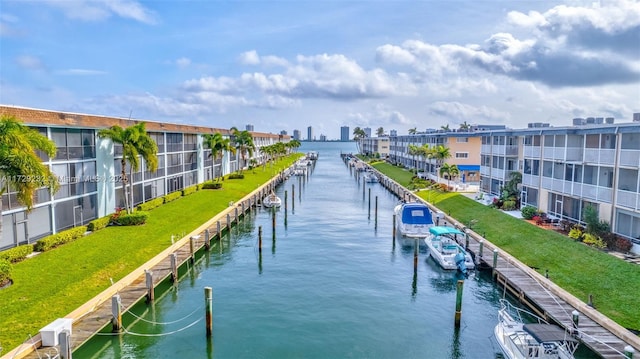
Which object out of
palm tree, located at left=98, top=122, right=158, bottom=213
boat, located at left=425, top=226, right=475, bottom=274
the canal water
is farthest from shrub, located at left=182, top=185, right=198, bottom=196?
boat, located at left=425, top=226, right=475, bottom=274

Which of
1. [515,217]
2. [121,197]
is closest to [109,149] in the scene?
[121,197]

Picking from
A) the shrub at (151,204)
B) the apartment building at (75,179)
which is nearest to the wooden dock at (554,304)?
the apartment building at (75,179)

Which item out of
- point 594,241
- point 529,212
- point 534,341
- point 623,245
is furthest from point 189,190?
point 534,341

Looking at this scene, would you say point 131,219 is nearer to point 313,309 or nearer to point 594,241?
point 313,309

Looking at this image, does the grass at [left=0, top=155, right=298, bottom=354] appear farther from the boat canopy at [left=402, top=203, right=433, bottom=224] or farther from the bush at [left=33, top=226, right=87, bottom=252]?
the boat canopy at [left=402, top=203, right=433, bottom=224]

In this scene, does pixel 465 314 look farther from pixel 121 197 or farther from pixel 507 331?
pixel 121 197

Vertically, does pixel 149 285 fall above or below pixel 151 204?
below
